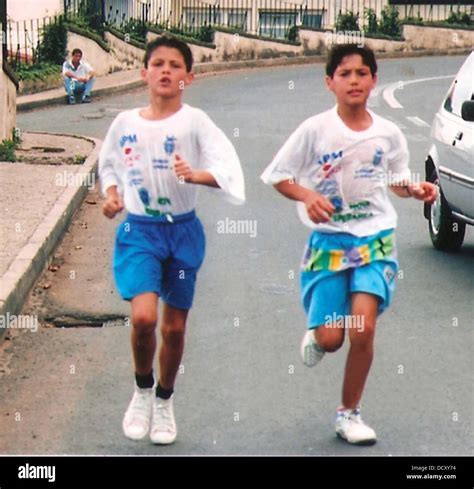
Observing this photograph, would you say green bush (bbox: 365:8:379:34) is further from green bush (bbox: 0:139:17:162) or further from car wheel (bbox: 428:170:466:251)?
car wheel (bbox: 428:170:466:251)

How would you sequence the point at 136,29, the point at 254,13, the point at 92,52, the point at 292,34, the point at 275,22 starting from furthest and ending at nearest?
the point at 254,13 → the point at 275,22 → the point at 292,34 → the point at 136,29 → the point at 92,52

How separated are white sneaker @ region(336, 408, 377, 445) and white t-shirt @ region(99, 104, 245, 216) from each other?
3.77ft

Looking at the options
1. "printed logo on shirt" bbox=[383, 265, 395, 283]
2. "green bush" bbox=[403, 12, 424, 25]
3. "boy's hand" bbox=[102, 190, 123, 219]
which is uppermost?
"boy's hand" bbox=[102, 190, 123, 219]

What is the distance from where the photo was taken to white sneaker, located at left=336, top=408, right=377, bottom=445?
6.45 metres

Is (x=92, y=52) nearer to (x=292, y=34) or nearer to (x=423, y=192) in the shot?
(x=292, y=34)

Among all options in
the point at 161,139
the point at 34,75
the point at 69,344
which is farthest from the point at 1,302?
the point at 34,75

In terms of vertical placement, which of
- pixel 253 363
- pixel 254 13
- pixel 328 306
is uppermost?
pixel 328 306

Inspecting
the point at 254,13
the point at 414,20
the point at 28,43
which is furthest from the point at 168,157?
the point at 254,13

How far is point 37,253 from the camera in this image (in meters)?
10.3

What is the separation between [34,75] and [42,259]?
741 inches

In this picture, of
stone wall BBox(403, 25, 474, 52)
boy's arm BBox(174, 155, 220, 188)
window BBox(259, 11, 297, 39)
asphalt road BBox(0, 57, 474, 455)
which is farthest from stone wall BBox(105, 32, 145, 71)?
boy's arm BBox(174, 155, 220, 188)

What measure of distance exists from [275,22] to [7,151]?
2713 centimetres

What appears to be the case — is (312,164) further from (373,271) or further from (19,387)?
(19,387)
